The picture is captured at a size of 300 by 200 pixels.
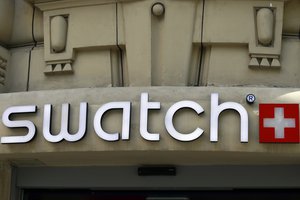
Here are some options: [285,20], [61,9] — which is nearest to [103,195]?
[61,9]

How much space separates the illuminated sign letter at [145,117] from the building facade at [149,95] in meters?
0.02

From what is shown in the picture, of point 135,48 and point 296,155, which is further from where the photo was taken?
point 135,48

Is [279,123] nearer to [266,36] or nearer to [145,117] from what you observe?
[266,36]

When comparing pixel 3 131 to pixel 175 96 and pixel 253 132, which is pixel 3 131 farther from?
pixel 253 132

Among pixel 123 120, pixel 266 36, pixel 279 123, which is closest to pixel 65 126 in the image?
pixel 123 120

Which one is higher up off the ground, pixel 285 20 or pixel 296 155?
pixel 285 20

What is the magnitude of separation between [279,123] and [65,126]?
363 cm

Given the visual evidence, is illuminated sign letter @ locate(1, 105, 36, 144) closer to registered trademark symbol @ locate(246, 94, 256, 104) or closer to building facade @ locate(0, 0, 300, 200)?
building facade @ locate(0, 0, 300, 200)

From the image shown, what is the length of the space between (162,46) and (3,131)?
3306 mm

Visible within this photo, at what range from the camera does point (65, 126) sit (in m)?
9.75

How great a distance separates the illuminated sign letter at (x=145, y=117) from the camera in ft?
31.0

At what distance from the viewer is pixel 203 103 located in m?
9.62

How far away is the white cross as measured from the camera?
9.34m

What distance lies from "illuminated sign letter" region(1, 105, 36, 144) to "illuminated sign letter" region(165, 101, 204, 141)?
241 centimetres
